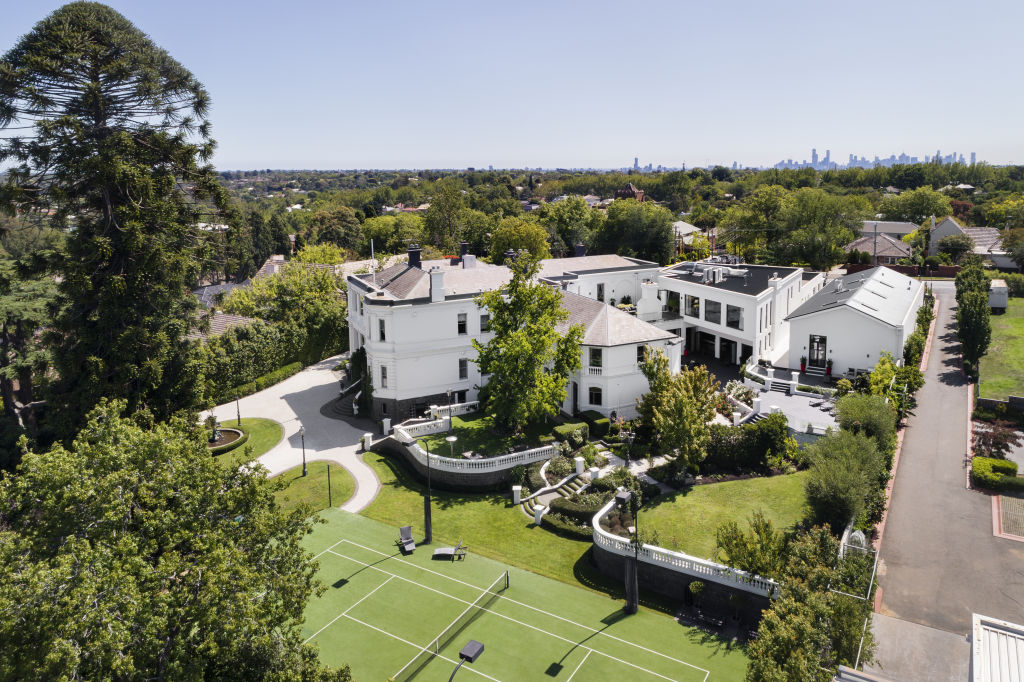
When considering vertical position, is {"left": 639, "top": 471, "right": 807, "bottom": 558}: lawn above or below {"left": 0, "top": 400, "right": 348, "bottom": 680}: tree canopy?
below

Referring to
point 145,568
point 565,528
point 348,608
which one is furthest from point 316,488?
point 145,568

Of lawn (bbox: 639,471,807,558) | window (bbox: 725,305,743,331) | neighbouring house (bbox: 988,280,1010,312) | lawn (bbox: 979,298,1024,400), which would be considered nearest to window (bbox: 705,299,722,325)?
window (bbox: 725,305,743,331)

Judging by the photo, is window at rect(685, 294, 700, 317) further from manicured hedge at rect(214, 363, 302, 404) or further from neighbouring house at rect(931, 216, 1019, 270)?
neighbouring house at rect(931, 216, 1019, 270)

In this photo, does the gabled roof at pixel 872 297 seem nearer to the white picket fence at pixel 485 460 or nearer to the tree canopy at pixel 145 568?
the white picket fence at pixel 485 460

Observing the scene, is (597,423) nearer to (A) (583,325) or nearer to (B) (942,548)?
(A) (583,325)

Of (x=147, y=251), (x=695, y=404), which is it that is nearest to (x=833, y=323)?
(x=695, y=404)

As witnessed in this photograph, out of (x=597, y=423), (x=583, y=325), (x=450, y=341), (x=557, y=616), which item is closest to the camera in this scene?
(x=557, y=616)

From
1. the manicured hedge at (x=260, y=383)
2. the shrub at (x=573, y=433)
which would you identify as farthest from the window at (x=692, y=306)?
the manicured hedge at (x=260, y=383)
